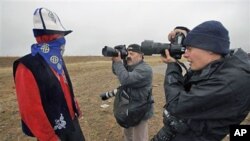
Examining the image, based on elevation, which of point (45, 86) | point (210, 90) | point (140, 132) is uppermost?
point (210, 90)

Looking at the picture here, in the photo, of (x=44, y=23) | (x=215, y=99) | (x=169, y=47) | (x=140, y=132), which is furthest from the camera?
(x=140, y=132)

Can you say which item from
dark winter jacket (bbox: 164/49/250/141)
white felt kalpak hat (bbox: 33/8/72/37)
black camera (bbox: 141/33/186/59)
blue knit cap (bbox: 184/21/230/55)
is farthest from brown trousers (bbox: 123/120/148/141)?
blue knit cap (bbox: 184/21/230/55)

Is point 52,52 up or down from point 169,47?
down

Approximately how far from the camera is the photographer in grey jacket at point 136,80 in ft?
14.0

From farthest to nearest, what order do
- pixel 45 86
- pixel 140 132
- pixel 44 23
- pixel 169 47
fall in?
pixel 140 132, pixel 44 23, pixel 45 86, pixel 169 47

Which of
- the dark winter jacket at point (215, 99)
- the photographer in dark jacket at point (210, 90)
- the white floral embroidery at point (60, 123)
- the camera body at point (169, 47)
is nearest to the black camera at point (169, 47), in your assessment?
the camera body at point (169, 47)

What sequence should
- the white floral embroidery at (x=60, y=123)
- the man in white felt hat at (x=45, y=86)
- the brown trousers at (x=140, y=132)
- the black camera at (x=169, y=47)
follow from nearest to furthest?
1. the black camera at (x=169, y=47)
2. the man in white felt hat at (x=45, y=86)
3. the white floral embroidery at (x=60, y=123)
4. the brown trousers at (x=140, y=132)

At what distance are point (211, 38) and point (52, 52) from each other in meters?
1.74

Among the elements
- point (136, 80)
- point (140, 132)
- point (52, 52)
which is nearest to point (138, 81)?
point (136, 80)

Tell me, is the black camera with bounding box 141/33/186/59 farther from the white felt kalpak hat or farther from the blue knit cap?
the white felt kalpak hat

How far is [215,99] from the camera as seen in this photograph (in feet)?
7.86

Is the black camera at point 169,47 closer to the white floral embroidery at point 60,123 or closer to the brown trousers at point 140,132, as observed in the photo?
the white floral embroidery at point 60,123

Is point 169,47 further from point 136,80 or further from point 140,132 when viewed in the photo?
point 140,132

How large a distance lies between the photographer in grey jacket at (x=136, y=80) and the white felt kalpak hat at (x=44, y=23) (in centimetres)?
101
